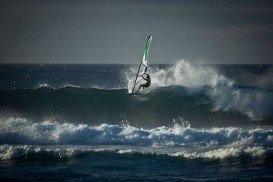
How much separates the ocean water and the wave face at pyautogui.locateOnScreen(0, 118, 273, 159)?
38 millimetres

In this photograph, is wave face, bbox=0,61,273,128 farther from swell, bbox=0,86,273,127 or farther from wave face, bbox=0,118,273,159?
wave face, bbox=0,118,273,159

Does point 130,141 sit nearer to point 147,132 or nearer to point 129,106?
point 147,132

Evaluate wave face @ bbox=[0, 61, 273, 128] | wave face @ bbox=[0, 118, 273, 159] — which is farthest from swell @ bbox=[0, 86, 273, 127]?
wave face @ bbox=[0, 118, 273, 159]

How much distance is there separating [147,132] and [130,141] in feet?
2.86

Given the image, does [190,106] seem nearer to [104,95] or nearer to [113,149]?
[104,95]

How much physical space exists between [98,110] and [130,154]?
1208 centimetres

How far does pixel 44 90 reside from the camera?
33000 millimetres

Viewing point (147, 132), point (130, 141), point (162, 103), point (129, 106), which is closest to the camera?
point (130, 141)

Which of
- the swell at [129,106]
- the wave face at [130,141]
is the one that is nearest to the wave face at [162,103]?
the swell at [129,106]

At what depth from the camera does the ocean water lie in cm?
1614

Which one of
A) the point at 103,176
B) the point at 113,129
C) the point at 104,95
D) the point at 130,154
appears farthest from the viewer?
the point at 104,95

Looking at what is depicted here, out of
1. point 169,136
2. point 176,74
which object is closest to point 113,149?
point 169,136

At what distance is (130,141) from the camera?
2103cm

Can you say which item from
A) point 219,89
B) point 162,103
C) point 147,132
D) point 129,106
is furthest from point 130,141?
point 219,89
